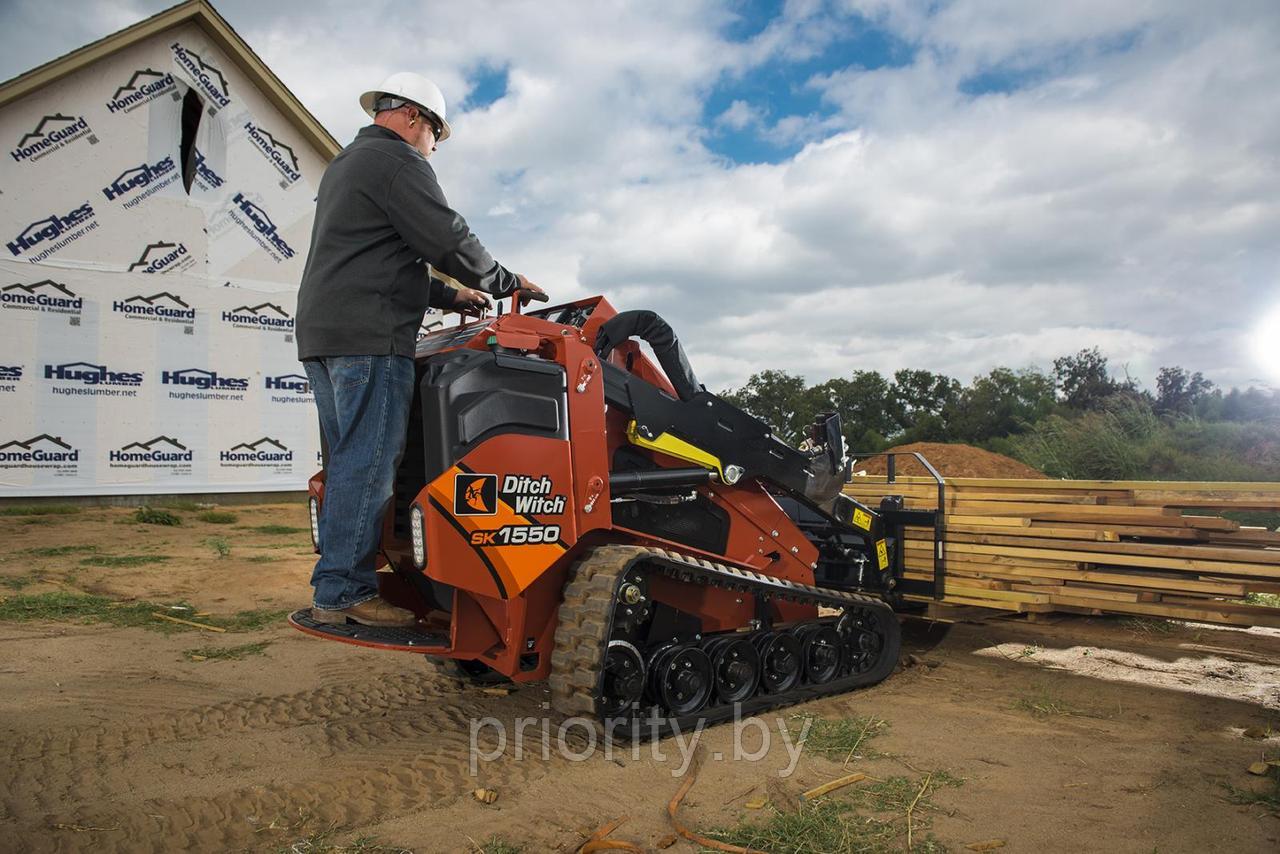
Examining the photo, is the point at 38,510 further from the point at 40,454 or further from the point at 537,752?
the point at 537,752

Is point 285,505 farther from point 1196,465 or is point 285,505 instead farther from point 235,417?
point 1196,465

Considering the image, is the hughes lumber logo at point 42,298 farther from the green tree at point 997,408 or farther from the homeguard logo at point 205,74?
the green tree at point 997,408

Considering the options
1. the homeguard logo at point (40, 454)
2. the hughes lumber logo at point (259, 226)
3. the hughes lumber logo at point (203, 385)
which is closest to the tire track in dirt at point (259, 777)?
the homeguard logo at point (40, 454)

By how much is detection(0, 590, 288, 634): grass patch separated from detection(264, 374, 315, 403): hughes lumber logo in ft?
28.3

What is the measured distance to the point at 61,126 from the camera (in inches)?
569

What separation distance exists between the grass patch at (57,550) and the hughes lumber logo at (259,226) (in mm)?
7012

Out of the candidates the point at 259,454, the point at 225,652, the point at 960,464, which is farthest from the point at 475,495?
the point at 960,464

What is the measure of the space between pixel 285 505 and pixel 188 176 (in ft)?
19.8

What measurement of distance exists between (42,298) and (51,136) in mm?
2640

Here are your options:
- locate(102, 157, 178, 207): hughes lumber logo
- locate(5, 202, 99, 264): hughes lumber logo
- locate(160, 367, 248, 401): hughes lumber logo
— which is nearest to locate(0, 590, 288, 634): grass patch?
locate(160, 367, 248, 401): hughes lumber logo

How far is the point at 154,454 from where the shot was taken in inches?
595

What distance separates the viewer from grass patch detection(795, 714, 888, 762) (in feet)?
14.1

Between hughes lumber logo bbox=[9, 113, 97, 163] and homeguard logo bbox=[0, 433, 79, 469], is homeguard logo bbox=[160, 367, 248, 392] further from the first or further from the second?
hughes lumber logo bbox=[9, 113, 97, 163]

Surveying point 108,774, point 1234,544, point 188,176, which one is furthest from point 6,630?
point 188,176
